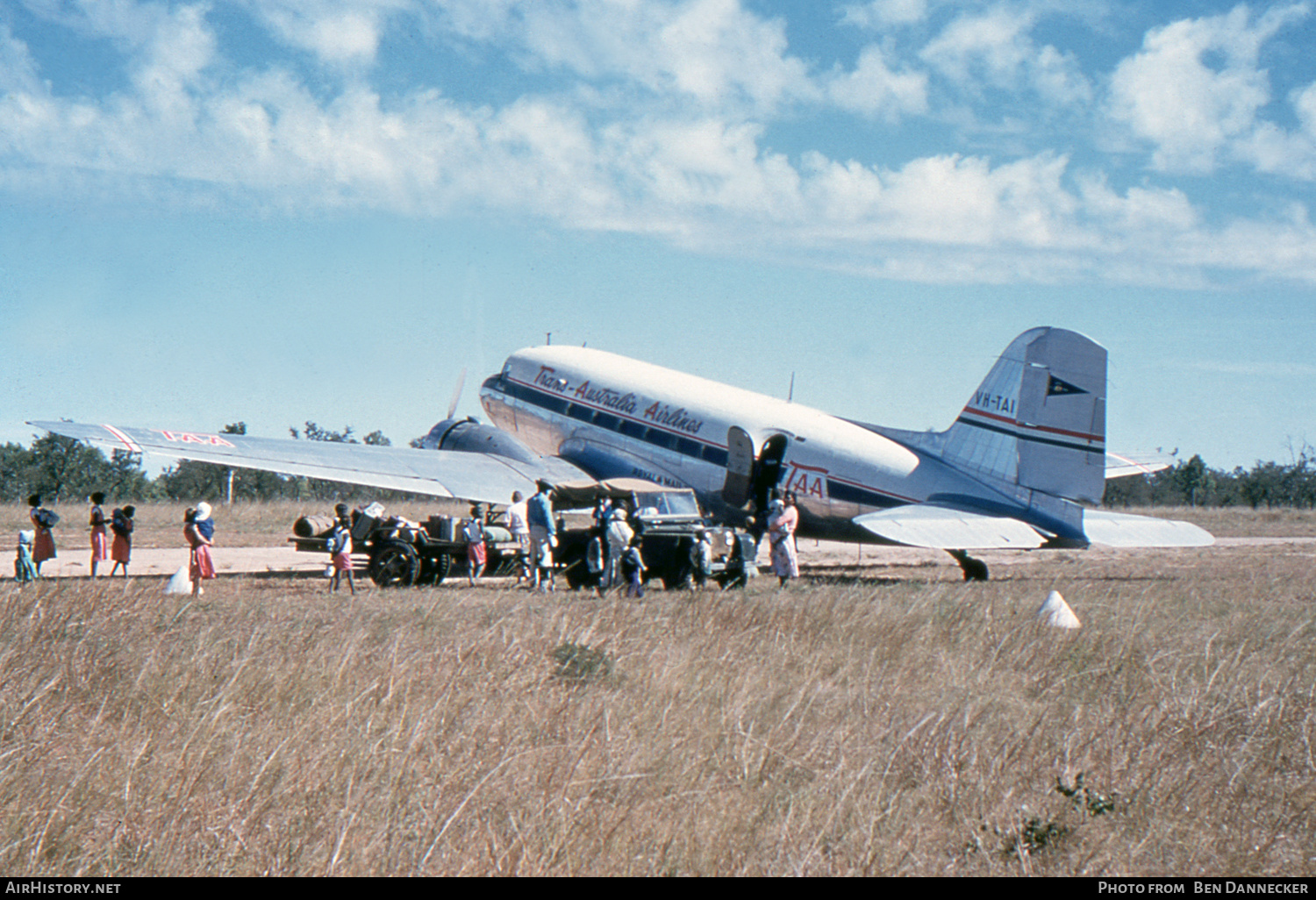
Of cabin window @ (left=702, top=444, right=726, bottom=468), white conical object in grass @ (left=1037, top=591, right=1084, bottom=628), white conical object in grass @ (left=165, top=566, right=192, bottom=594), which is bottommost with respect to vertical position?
white conical object in grass @ (left=165, top=566, right=192, bottom=594)

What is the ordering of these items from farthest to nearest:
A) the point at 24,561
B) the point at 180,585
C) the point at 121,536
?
the point at 121,536 → the point at 24,561 → the point at 180,585

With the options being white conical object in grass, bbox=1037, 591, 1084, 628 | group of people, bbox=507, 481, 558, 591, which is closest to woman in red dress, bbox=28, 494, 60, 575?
group of people, bbox=507, 481, 558, 591

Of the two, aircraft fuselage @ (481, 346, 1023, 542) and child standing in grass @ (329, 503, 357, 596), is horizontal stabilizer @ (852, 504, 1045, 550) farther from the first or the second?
child standing in grass @ (329, 503, 357, 596)

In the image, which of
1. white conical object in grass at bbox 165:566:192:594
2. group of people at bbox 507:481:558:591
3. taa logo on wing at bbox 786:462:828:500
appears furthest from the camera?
taa logo on wing at bbox 786:462:828:500

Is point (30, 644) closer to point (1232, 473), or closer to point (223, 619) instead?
point (223, 619)

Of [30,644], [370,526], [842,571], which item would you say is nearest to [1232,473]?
[842,571]

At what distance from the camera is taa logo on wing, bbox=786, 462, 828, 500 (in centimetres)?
2194

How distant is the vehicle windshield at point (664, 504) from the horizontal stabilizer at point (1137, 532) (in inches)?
319

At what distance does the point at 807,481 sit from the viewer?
72.7 feet

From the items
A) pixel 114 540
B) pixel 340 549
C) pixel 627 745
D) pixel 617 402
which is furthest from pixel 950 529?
pixel 114 540

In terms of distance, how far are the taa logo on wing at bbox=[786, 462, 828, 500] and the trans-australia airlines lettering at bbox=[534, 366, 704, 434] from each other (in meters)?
2.82

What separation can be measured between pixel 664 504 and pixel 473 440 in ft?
32.0

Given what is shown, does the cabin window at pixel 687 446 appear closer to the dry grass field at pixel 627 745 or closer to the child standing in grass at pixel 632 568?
the child standing in grass at pixel 632 568

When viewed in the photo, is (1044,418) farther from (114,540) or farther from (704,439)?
(114,540)
